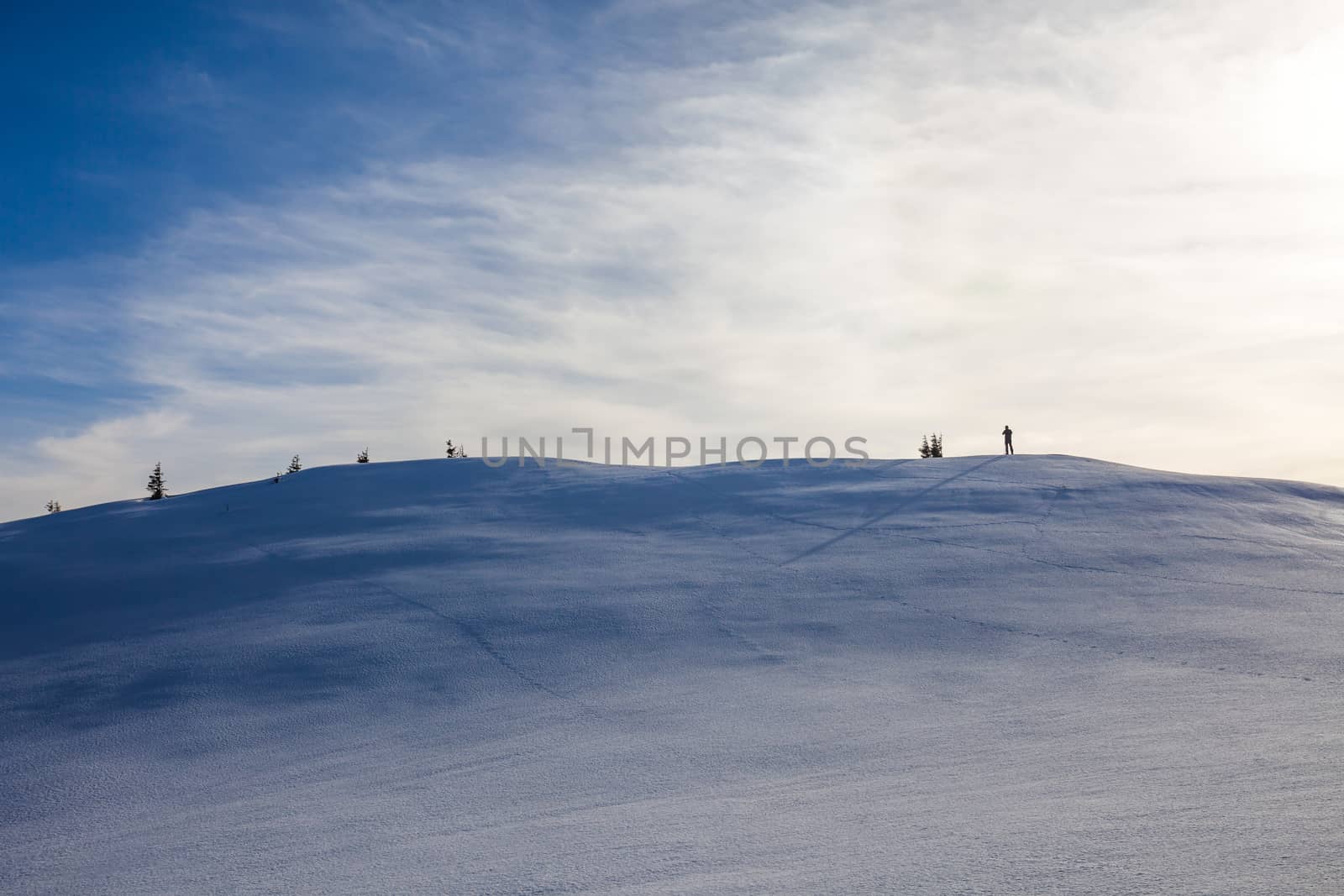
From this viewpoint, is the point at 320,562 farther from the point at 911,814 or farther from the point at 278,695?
the point at 911,814

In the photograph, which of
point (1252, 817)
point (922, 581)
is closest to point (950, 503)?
point (922, 581)

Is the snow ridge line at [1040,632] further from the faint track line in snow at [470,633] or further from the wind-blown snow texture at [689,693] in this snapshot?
the faint track line in snow at [470,633]

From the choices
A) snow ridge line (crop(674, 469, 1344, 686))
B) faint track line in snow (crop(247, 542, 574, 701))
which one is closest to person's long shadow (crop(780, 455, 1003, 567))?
snow ridge line (crop(674, 469, 1344, 686))

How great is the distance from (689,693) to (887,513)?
842 centimetres

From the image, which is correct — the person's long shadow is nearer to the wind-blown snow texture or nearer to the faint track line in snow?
the wind-blown snow texture

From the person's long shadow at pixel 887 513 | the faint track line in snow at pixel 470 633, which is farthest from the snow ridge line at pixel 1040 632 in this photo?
the faint track line in snow at pixel 470 633

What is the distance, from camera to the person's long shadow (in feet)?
46.2

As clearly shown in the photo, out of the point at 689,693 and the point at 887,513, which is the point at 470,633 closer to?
the point at 689,693

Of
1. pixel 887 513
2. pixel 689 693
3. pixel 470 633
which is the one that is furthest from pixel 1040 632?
pixel 470 633

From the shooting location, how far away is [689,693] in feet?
29.6

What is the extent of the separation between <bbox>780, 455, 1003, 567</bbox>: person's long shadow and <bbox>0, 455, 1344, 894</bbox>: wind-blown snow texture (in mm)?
130

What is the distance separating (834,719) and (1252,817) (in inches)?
140

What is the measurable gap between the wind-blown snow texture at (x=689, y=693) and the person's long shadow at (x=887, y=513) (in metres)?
0.13

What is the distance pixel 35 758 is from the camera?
27.9 ft
